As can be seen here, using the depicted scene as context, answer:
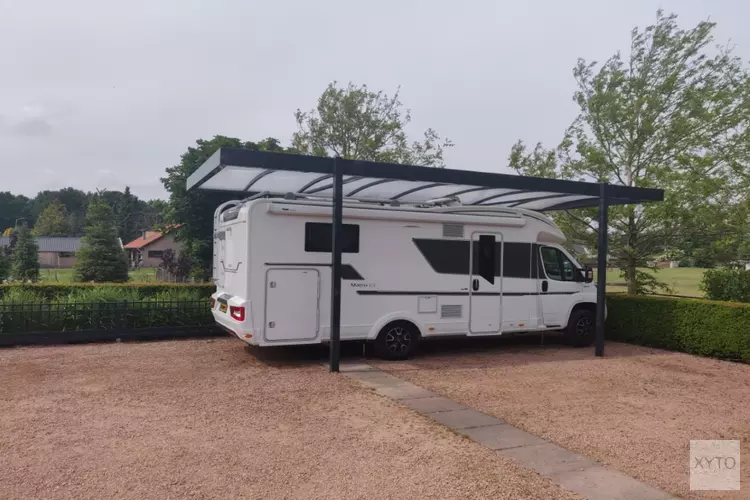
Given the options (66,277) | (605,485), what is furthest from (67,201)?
(605,485)

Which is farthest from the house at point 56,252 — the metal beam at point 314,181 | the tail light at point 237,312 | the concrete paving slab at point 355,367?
the concrete paving slab at point 355,367

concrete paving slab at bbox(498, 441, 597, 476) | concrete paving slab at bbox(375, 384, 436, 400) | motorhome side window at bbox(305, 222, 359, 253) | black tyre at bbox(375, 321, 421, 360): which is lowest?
concrete paving slab at bbox(498, 441, 597, 476)

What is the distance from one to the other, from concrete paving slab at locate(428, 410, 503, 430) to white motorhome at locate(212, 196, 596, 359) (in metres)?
2.65

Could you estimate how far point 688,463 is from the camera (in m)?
4.56

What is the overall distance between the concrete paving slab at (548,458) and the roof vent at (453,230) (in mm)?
4359

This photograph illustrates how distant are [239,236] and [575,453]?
526cm

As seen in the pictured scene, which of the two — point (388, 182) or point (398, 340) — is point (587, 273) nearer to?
point (398, 340)

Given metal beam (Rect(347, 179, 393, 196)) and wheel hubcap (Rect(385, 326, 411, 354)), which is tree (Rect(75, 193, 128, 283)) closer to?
metal beam (Rect(347, 179, 393, 196))

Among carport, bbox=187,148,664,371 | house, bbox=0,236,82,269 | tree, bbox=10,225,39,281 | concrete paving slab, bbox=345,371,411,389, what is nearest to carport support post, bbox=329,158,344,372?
carport, bbox=187,148,664,371

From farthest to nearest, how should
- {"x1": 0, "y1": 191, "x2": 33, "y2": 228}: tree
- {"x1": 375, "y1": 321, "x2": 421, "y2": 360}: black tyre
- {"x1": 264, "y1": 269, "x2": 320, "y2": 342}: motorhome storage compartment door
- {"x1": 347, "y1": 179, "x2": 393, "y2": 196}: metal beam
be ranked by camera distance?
{"x1": 0, "y1": 191, "x2": 33, "y2": 228}: tree < {"x1": 347, "y1": 179, "x2": 393, "y2": 196}: metal beam < {"x1": 375, "y1": 321, "x2": 421, "y2": 360}: black tyre < {"x1": 264, "y1": 269, "x2": 320, "y2": 342}: motorhome storage compartment door

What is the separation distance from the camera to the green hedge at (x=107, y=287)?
438 inches

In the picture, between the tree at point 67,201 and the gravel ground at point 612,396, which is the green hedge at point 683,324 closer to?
the gravel ground at point 612,396

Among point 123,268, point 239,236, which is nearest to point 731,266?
point 239,236

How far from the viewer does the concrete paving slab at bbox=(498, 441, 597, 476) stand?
4.38 m
